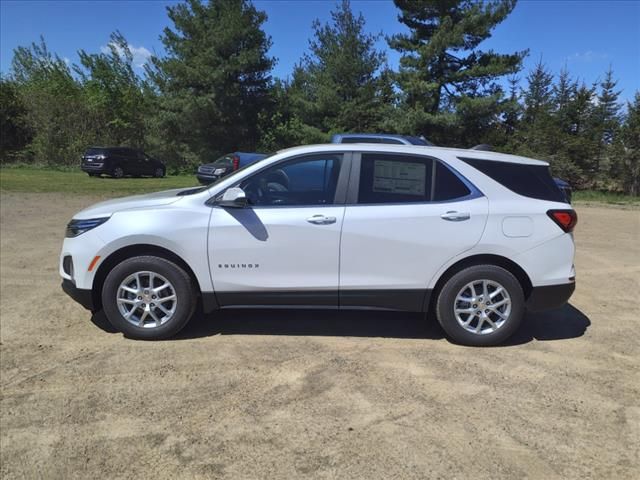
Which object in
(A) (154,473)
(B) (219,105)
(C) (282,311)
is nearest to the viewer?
(A) (154,473)

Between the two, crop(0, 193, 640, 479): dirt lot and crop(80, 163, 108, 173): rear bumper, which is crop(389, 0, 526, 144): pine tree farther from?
crop(0, 193, 640, 479): dirt lot

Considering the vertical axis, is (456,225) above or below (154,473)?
above

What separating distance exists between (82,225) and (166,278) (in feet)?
2.99

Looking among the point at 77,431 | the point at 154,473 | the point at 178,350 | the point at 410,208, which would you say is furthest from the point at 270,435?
the point at 410,208

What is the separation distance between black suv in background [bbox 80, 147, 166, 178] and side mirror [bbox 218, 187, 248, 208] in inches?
940

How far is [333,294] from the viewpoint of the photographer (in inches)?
176

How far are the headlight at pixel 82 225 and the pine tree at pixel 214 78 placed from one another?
88.3 feet

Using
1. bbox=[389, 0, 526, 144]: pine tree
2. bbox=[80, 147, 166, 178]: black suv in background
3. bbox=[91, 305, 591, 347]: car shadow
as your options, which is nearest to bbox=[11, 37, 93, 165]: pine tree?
bbox=[80, 147, 166, 178]: black suv in background

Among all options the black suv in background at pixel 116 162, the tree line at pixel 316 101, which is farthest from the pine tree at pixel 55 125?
the black suv in background at pixel 116 162

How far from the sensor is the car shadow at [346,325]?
189 inches

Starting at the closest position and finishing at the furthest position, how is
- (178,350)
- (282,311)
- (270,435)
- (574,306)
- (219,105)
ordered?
1. (270,435)
2. (178,350)
3. (282,311)
4. (574,306)
5. (219,105)

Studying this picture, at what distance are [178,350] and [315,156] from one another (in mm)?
2014

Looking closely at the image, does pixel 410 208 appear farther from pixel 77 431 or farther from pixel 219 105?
pixel 219 105

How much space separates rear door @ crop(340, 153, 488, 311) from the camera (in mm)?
4398
